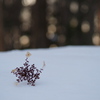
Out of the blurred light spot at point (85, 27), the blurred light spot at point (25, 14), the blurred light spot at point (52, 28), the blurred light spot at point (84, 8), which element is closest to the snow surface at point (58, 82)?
the blurred light spot at point (85, 27)

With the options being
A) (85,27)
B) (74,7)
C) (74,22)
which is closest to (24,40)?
(74,22)

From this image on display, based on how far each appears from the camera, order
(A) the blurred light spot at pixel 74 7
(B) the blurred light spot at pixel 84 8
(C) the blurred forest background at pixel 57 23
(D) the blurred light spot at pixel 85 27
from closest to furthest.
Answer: (C) the blurred forest background at pixel 57 23, (D) the blurred light spot at pixel 85 27, (B) the blurred light spot at pixel 84 8, (A) the blurred light spot at pixel 74 7

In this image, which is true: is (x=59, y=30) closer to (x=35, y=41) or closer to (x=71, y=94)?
(x=35, y=41)

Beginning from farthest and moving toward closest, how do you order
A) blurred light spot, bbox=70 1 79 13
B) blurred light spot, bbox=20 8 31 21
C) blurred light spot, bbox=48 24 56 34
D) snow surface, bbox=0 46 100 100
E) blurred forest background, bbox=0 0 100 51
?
blurred light spot, bbox=20 8 31 21 < blurred light spot, bbox=48 24 56 34 < blurred light spot, bbox=70 1 79 13 < blurred forest background, bbox=0 0 100 51 < snow surface, bbox=0 46 100 100

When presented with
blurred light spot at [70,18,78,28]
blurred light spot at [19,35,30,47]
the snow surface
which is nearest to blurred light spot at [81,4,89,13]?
blurred light spot at [70,18,78,28]

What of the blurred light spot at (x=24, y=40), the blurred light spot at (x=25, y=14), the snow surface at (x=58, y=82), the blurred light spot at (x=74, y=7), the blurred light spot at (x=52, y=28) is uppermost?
the blurred light spot at (x=74, y=7)

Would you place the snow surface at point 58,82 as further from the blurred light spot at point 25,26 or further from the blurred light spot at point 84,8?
the blurred light spot at point 25,26

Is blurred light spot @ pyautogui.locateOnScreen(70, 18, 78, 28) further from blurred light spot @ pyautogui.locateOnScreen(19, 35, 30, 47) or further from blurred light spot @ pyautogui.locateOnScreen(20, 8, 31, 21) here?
blurred light spot @ pyautogui.locateOnScreen(20, 8, 31, 21)

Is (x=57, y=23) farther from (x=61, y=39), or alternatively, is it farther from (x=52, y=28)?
(x=61, y=39)
